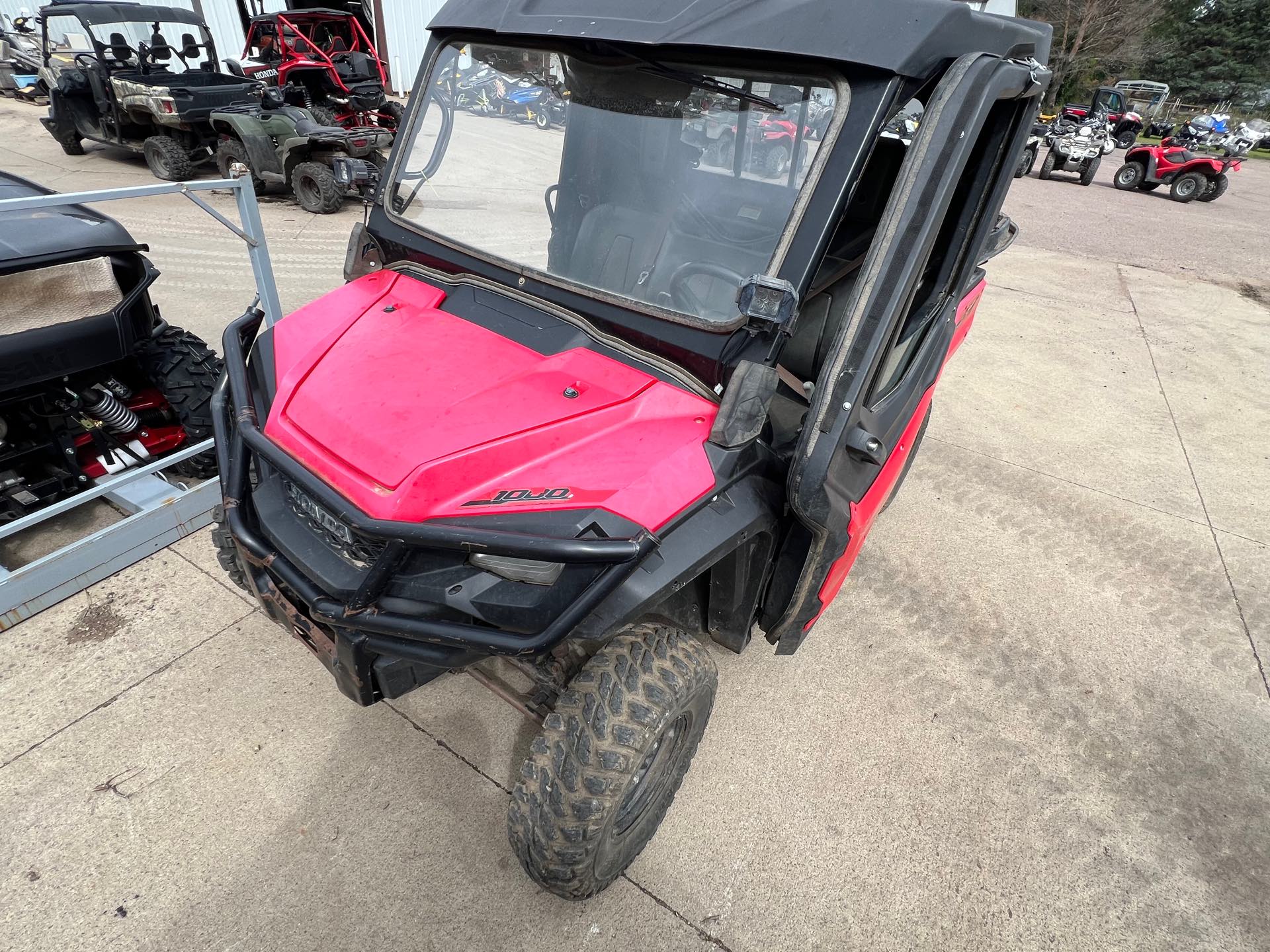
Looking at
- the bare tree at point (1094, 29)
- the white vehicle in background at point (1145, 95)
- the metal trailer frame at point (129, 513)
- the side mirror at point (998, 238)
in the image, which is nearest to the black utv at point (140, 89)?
the metal trailer frame at point (129, 513)

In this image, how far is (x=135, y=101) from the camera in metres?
8.24

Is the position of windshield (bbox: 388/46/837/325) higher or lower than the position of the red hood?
higher

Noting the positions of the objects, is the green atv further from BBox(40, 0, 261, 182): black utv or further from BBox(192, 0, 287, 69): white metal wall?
BBox(192, 0, 287, 69): white metal wall

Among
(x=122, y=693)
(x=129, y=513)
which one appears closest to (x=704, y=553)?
(x=122, y=693)

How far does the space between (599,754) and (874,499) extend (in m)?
1.21

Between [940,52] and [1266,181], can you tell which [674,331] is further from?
[1266,181]

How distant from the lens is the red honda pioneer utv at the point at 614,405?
4.96 feet

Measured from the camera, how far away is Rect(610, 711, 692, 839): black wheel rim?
1.78 m

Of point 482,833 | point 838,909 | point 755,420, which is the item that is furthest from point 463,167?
point 838,909

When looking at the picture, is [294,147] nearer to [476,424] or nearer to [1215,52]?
[476,424]

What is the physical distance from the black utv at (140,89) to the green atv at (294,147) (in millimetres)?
724

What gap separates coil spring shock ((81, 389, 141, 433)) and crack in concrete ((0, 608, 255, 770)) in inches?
39.6

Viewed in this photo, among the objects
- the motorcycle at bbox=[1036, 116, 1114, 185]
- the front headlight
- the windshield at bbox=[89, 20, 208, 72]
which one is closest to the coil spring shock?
the front headlight

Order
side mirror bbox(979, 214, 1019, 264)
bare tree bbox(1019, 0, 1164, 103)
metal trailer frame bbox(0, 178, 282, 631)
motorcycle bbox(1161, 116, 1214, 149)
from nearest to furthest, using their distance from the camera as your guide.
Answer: metal trailer frame bbox(0, 178, 282, 631)
side mirror bbox(979, 214, 1019, 264)
motorcycle bbox(1161, 116, 1214, 149)
bare tree bbox(1019, 0, 1164, 103)
